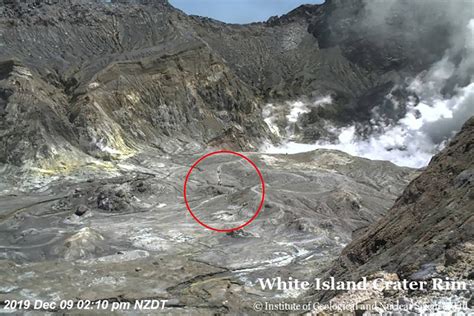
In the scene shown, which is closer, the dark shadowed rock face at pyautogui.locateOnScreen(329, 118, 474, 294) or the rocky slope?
the rocky slope

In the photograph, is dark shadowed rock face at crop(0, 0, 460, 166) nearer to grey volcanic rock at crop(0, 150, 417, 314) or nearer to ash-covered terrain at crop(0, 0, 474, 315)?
ash-covered terrain at crop(0, 0, 474, 315)

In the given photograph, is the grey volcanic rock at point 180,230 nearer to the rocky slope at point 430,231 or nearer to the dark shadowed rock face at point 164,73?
the rocky slope at point 430,231

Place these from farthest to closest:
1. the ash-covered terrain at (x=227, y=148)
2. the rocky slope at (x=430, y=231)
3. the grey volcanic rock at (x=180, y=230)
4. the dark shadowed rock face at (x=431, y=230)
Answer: the grey volcanic rock at (x=180, y=230) < the ash-covered terrain at (x=227, y=148) < the dark shadowed rock face at (x=431, y=230) < the rocky slope at (x=430, y=231)

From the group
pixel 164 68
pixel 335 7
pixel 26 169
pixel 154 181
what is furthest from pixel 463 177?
pixel 335 7

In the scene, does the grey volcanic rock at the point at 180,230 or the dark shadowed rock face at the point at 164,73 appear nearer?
the grey volcanic rock at the point at 180,230

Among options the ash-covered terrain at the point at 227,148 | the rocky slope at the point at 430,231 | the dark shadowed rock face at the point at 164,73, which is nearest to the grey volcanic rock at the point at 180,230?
the ash-covered terrain at the point at 227,148

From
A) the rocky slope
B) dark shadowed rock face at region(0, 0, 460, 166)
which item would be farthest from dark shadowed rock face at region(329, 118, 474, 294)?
dark shadowed rock face at region(0, 0, 460, 166)
